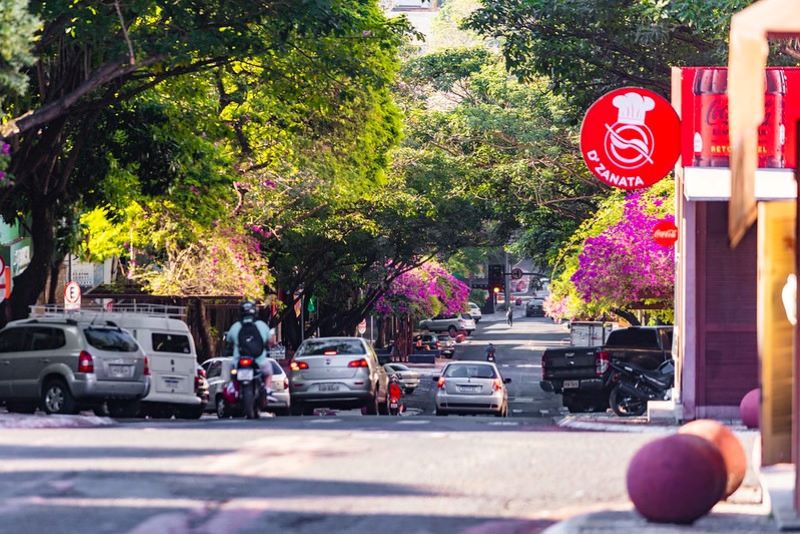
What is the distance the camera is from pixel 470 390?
117 feet

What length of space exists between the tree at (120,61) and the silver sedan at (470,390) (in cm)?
745

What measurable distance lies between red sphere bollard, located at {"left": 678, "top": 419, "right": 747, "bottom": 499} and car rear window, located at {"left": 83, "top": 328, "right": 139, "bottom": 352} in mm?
15121

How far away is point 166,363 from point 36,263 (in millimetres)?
3076

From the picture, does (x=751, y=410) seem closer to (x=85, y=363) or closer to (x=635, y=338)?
(x=85, y=363)

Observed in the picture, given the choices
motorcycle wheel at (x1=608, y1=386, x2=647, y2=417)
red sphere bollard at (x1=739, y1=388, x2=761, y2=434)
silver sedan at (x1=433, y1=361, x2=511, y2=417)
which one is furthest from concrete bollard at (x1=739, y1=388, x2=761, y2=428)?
silver sedan at (x1=433, y1=361, x2=511, y2=417)

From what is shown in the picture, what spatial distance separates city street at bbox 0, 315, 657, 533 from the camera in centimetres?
1048

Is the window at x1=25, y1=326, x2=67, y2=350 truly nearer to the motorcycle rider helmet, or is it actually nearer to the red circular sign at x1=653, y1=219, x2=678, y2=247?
the motorcycle rider helmet

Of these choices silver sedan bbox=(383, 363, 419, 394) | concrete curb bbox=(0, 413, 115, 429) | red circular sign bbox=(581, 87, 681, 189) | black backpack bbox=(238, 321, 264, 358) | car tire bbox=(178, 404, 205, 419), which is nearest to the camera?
concrete curb bbox=(0, 413, 115, 429)

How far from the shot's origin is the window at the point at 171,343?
28.5 meters

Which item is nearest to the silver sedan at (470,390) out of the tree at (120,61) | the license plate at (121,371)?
the tree at (120,61)

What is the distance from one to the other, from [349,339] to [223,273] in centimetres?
1013

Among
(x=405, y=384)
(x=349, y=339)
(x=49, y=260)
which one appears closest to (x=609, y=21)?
(x=349, y=339)

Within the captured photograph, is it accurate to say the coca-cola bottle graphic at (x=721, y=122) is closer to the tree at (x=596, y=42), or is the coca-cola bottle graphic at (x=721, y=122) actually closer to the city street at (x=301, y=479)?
the city street at (x=301, y=479)

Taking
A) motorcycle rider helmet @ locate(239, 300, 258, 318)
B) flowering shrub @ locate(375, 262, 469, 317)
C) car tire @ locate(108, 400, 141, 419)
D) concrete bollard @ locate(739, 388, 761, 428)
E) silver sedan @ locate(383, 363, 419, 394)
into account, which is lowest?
silver sedan @ locate(383, 363, 419, 394)
